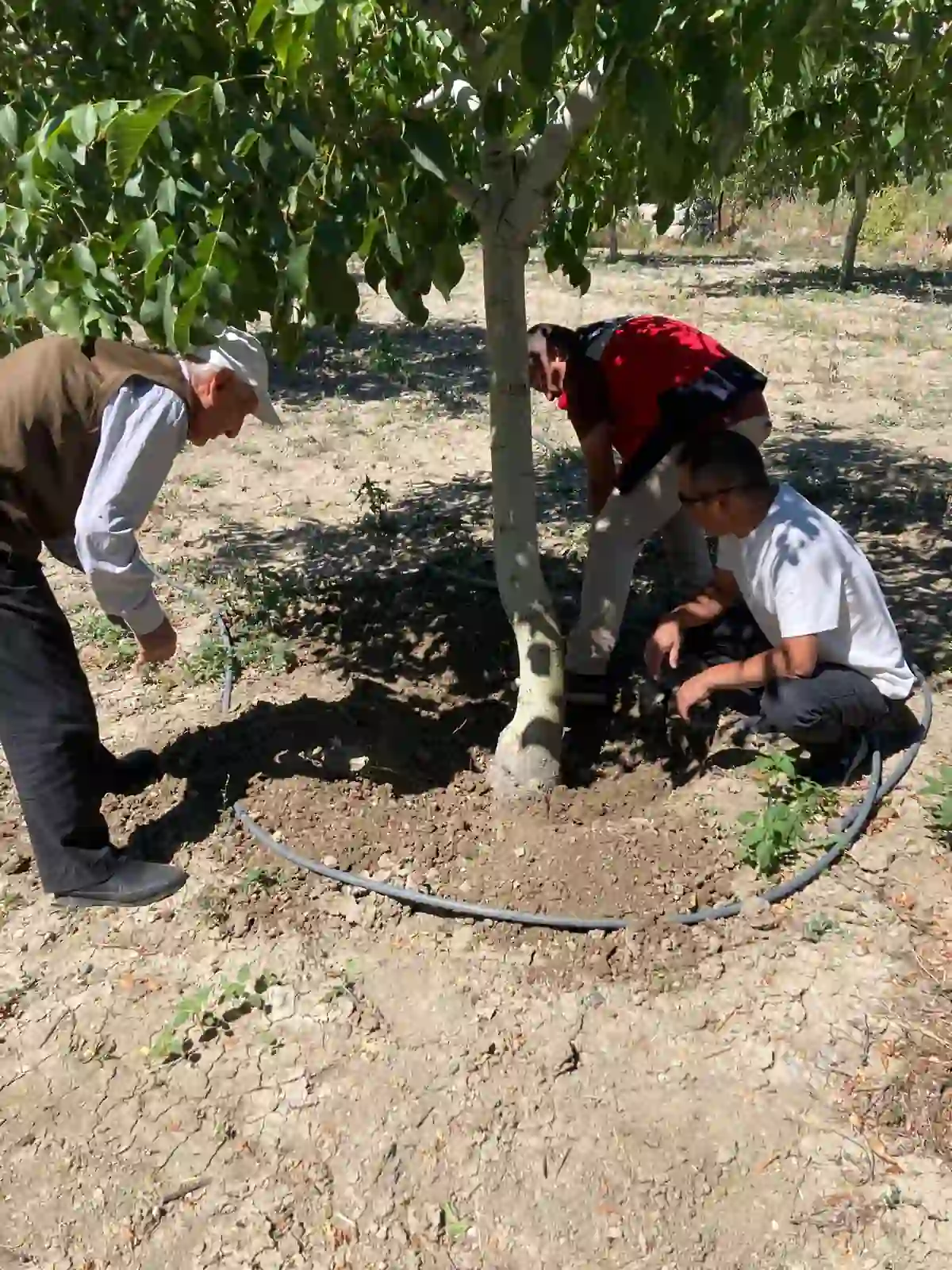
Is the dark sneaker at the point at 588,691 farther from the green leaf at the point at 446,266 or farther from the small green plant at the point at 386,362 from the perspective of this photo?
the small green plant at the point at 386,362

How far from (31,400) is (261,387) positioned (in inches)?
21.1

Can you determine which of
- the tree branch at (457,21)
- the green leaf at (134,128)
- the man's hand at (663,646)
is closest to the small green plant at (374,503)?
the man's hand at (663,646)

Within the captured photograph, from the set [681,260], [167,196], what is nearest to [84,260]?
[167,196]

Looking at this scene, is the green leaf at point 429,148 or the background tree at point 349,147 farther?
the green leaf at point 429,148

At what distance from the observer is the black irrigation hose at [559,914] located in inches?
97.3

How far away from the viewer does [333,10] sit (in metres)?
1.51

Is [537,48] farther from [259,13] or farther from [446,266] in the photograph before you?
[446,266]

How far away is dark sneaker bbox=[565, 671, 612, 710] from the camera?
132 inches

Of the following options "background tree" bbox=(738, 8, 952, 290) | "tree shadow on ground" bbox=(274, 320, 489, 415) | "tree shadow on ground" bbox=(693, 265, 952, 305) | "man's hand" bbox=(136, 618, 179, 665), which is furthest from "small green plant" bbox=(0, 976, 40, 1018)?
"tree shadow on ground" bbox=(693, 265, 952, 305)

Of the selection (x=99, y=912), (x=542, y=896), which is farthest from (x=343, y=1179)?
(x=99, y=912)

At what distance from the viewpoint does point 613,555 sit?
3299mm

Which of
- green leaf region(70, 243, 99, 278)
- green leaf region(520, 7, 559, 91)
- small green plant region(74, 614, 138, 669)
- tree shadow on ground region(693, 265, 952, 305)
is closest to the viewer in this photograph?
green leaf region(520, 7, 559, 91)

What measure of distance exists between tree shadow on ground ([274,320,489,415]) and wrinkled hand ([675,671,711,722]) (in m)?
4.53

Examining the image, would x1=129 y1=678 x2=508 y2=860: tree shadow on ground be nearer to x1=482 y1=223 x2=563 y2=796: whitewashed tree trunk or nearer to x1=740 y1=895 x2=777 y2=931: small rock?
x1=482 y1=223 x2=563 y2=796: whitewashed tree trunk
